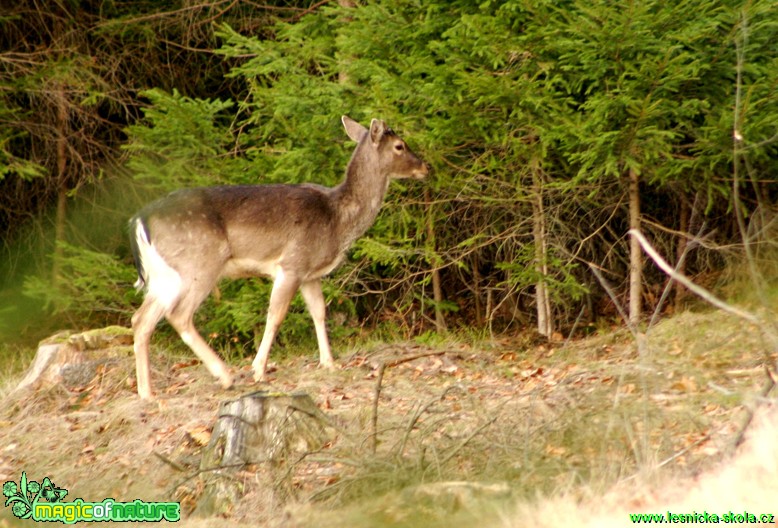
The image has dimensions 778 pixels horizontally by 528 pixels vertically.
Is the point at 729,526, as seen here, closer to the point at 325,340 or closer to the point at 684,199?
the point at 325,340

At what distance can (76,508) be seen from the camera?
6.57 meters

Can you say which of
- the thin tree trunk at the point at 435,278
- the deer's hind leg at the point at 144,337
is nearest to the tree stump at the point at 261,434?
the deer's hind leg at the point at 144,337

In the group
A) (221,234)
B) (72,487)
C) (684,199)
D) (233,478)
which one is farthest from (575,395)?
(684,199)

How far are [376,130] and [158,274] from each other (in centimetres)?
250

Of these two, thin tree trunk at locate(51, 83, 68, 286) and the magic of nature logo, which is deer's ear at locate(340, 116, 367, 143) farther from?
thin tree trunk at locate(51, 83, 68, 286)

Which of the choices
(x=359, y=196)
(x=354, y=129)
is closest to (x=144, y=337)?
(x=359, y=196)

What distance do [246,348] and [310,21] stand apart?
162 inches

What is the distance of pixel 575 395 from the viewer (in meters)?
6.84

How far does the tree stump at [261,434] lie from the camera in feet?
22.0

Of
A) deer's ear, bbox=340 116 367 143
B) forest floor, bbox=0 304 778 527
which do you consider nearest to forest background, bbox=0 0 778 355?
deer's ear, bbox=340 116 367 143

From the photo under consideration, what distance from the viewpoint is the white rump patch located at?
9594mm

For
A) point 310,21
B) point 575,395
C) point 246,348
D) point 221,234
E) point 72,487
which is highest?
point 310,21

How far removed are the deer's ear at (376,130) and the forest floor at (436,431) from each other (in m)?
2.02

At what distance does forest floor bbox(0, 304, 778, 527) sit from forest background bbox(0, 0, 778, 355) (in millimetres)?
935
